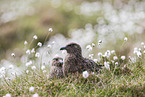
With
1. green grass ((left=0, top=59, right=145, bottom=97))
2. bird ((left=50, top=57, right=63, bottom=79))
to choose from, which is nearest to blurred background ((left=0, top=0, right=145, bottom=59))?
bird ((left=50, top=57, right=63, bottom=79))

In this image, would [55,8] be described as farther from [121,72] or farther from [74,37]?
[121,72]

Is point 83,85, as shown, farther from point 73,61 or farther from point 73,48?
point 73,48

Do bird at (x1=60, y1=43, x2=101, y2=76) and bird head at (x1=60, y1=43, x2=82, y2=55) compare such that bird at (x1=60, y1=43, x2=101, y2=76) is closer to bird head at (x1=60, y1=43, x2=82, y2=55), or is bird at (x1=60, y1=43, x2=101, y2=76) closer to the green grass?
bird head at (x1=60, y1=43, x2=82, y2=55)

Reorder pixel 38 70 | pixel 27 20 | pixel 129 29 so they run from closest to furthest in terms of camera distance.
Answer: pixel 38 70 < pixel 129 29 < pixel 27 20

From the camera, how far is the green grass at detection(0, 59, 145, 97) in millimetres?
4996

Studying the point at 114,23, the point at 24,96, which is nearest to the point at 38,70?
the point at 24,96

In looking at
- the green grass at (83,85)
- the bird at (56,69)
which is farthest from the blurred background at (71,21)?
the green grass at (83,85)

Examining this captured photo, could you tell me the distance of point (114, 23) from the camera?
1619 cm

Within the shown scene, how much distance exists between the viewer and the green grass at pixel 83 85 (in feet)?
16.4

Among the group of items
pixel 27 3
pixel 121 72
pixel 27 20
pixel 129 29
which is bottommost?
pixel 121 72

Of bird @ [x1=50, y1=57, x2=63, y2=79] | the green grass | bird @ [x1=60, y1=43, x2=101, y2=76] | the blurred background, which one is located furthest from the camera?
the blurred background

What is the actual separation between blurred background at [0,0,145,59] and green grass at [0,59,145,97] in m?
7.45

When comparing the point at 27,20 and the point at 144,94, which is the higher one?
the point at 27,20

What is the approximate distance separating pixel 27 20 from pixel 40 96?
1641cm
